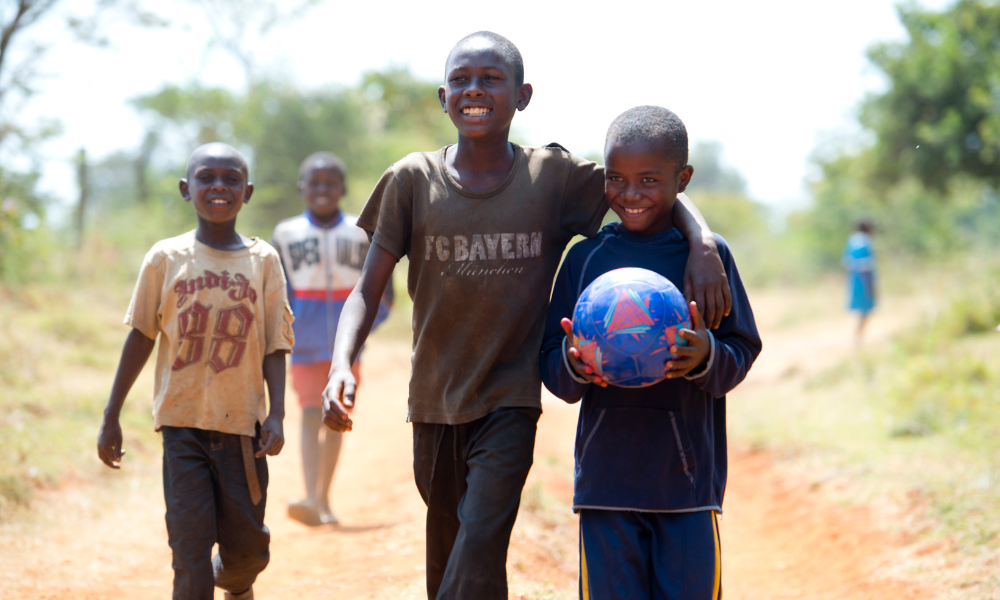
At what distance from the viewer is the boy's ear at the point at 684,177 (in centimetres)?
272

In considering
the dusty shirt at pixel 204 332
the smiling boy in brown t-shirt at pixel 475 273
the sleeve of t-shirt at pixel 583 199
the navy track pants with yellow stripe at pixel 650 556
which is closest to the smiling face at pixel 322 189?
the dusty shirt at pixel 204 332

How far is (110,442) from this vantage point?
3225 mm

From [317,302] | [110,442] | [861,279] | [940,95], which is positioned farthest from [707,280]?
[940,95]

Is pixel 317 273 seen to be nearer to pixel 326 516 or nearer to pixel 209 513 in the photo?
pixel 326 516

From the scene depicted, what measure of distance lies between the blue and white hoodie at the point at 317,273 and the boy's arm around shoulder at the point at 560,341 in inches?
103

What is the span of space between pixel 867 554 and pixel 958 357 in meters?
4.63

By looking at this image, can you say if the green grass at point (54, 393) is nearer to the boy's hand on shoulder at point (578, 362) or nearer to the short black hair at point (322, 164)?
the short black hair at point (322, 164)

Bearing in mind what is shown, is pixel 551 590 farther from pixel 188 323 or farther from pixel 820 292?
pixel 820 292

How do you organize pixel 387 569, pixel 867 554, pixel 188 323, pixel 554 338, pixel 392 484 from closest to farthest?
pixel 554 338 < pixel 188 323 < pixel 387 569 < pixel 867 554 < pixel 392 484

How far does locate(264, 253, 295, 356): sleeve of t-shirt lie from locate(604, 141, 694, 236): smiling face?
1.48 meters

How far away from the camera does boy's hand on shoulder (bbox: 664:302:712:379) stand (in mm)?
2355

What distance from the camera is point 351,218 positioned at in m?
5.54

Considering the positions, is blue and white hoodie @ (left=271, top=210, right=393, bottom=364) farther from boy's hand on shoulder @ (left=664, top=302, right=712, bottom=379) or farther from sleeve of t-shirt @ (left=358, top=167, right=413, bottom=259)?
boy's hand on shoulder @ (left=664, top=302, right=712, bottom=379)

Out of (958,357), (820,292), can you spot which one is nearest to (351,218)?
(958,357)
